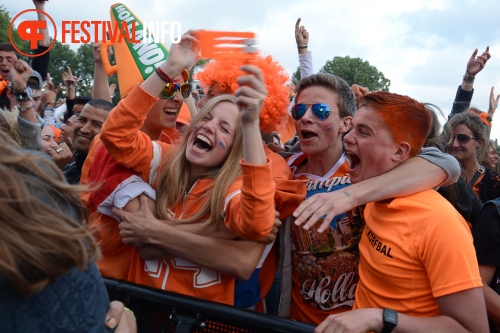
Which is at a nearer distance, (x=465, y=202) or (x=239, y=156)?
(x=239, y=156)

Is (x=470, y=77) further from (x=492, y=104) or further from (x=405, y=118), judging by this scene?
(x=405, y=118)

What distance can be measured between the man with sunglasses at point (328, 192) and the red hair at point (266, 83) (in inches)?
4.6

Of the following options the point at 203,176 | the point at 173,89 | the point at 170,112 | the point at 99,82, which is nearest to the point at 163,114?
the point at 170,112

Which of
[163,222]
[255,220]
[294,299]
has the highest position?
[255,220]

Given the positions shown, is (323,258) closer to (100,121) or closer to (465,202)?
(465,202)

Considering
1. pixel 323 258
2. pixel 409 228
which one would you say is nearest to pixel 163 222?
pixel 323 258

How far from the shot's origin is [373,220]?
6.33 feet

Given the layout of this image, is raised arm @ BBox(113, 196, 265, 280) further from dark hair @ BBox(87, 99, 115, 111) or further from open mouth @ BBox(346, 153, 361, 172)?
dark hair @ BBox(87, 99, 115, 111)

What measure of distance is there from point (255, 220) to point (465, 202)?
1319 mm

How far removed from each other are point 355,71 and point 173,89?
142 feet

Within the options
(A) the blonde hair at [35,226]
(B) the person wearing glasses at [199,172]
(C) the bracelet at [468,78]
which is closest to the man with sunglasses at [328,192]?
(B) the person wearing glasses at [199,172]

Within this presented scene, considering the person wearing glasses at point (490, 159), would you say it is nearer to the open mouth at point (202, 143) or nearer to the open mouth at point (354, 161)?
the open mouth at point (354, 161)

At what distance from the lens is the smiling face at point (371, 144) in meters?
1.96

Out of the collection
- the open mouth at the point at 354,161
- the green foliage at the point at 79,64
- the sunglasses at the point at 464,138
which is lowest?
the green foliage at the point at 79,64
